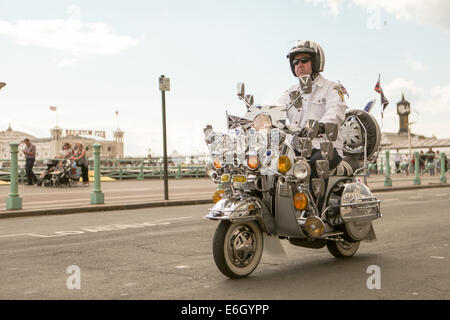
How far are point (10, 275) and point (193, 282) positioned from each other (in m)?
1.65

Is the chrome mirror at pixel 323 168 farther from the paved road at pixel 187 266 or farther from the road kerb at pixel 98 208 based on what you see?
the road kerb at pixel 98 208

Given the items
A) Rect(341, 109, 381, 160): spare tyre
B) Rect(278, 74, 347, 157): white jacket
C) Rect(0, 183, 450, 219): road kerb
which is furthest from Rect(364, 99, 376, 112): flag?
Rect(0, 183, 450, 219): road kerb

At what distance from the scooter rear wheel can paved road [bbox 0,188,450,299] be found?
0.08 metres

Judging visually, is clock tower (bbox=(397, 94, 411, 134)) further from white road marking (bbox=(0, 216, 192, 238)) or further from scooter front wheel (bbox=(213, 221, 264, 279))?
scooter front wheel (bbox=(213, 221, 264, 279))

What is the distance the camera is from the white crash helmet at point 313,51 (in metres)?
5.44

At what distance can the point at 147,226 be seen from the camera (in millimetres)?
8891

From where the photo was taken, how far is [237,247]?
4.73 m

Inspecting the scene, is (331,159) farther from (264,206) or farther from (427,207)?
(427,207)

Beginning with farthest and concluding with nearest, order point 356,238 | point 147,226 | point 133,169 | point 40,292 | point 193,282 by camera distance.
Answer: point 133,169
point 147,226
point 356,238
point 193,282
point 40,292

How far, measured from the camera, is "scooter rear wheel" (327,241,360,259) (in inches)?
226

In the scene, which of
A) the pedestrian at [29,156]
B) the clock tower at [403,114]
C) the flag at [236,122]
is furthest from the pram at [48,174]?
the clock tower at [403,114]

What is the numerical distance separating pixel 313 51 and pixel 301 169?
49.0 inches

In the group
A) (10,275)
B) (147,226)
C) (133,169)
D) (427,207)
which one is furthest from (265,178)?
(133,169)

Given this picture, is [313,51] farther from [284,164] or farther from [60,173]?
[60,173]
